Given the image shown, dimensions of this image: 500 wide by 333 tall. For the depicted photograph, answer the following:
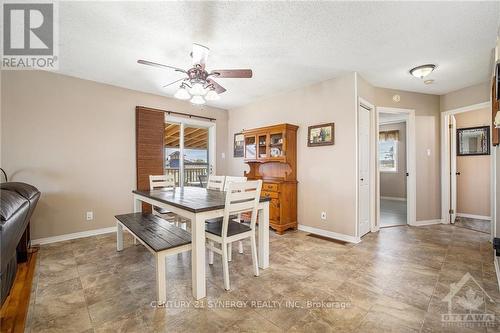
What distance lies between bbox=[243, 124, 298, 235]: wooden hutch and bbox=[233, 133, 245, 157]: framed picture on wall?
795mm

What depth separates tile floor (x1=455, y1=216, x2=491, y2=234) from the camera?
3.76m

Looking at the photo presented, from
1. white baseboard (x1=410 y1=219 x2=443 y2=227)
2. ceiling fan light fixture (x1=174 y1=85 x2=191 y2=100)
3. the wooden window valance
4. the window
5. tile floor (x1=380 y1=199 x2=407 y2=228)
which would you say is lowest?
tile floor (x1=380 y1=199 x2=407 y2=228)

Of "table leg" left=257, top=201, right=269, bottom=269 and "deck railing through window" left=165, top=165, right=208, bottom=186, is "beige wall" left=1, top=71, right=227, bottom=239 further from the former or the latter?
"table leg" left=257, top=201, right=269, bottom=269

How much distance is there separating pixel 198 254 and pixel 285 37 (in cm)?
225

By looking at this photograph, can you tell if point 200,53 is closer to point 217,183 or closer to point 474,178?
point 217,183

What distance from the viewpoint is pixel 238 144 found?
514 cm

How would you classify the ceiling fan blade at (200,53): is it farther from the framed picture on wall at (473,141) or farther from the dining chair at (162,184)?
the framed picture on wall at (473,141)

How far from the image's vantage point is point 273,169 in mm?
4324

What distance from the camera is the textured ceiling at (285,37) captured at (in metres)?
1.89

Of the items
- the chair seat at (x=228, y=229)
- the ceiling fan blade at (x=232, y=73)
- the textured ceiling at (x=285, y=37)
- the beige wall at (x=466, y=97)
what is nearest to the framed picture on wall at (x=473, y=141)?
the beige wall at (x=466, y=97)

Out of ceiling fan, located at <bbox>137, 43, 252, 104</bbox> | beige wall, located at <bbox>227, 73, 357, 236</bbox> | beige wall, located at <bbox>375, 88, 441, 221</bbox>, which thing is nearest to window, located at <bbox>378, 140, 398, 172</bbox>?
beige wall, located at <bbox>375, 88, 441, 221</bbox>

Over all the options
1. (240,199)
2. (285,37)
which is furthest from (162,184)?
(285,37)

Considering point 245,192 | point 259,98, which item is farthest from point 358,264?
point 259,98

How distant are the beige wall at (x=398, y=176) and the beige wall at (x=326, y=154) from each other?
4486 mm
